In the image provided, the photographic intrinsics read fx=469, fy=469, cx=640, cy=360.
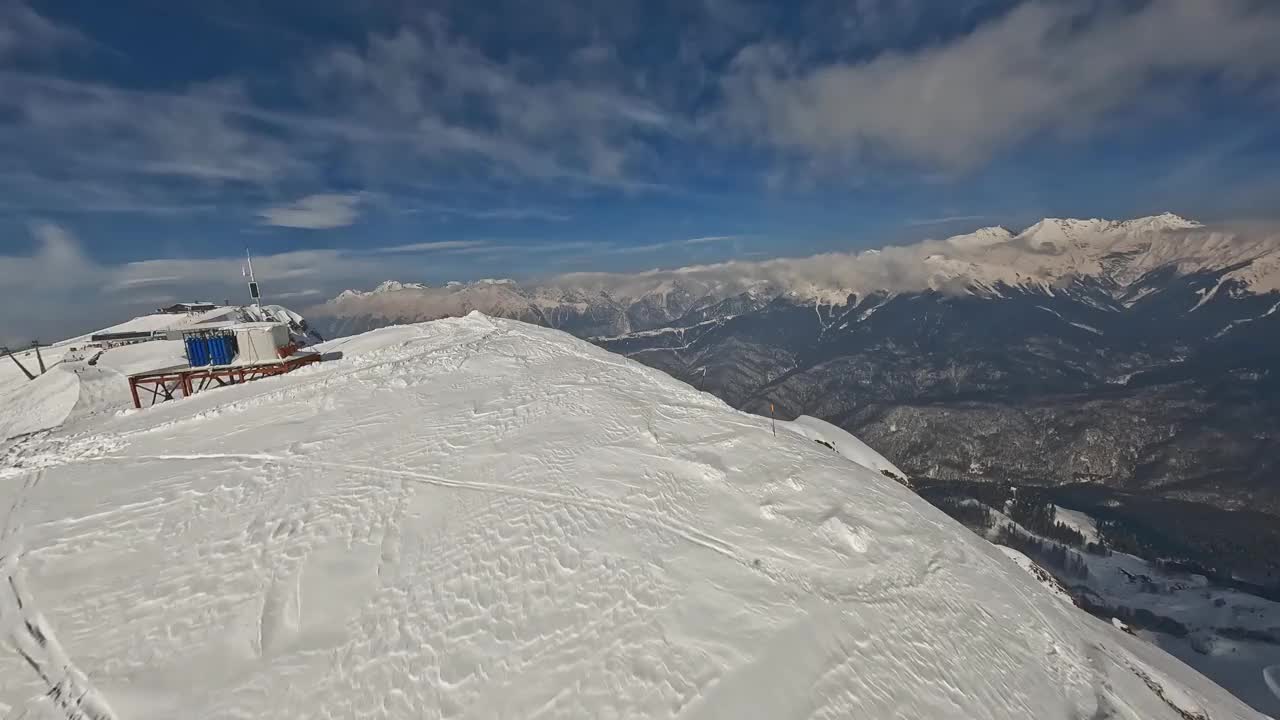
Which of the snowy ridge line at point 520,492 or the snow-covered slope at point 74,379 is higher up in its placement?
the snowy ridge line at point 520,492

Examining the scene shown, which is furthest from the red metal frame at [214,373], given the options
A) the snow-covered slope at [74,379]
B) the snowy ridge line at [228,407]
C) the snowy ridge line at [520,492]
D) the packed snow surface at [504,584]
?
the snowy ridge line at [520,492]

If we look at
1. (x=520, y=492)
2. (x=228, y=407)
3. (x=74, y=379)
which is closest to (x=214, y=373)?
(x=228, y=407)

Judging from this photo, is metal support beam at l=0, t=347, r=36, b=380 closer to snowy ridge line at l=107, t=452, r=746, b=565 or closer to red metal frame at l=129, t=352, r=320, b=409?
red metal frame at l=129, t=352, r=320, b=409

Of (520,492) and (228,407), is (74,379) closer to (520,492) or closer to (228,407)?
(228,407)

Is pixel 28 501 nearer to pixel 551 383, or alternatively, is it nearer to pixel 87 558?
pixel 87 558

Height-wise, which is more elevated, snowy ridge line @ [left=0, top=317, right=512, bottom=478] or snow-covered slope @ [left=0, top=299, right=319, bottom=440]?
snowy ridge line @ [left=0, top=317, right=512, bottom=478]

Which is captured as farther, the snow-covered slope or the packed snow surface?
the snow-covered slope

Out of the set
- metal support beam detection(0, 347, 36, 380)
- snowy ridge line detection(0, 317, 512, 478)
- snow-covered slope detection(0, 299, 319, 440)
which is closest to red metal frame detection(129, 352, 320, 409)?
snow-covered slope detection(0, 299, 319, 440)

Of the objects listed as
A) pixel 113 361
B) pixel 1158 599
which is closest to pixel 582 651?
pixel 113 361

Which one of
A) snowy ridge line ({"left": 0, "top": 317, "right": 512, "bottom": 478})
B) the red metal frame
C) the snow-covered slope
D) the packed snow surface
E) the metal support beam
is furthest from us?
the metal support beam

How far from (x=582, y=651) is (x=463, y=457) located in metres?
8.26

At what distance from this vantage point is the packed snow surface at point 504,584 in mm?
8422

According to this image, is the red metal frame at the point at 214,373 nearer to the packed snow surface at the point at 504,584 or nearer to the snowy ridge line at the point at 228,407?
the snowy ridge line at the point at 228,407

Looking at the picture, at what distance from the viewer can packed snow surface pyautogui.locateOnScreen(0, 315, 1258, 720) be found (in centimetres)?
842
